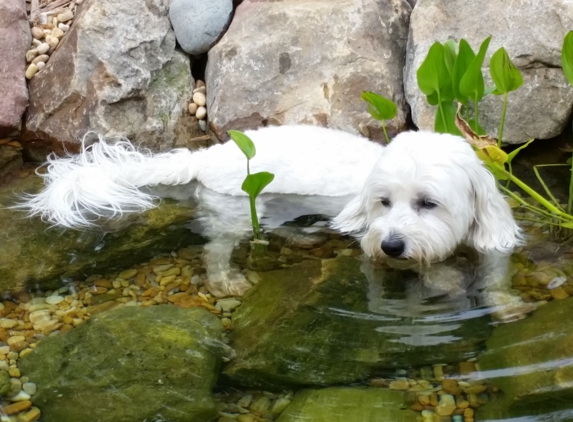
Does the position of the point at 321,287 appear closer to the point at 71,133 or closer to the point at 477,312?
the point at 477,312

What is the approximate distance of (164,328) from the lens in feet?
10.8

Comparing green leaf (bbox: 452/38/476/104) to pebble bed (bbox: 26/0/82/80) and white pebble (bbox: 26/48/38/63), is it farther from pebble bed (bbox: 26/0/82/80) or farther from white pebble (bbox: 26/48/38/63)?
white pebble (bbox: 26/48/38/63)

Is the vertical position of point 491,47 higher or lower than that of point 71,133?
higher

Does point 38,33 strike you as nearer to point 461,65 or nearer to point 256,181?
point 256,181

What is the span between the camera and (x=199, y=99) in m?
6.07

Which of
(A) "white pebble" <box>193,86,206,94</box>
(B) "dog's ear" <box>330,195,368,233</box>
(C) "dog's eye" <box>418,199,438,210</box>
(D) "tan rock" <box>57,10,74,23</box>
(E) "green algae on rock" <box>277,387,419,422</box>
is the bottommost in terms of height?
(E) "green algae on rock" <box>277,387,419,422</box>

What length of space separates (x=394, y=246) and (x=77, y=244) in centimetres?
188

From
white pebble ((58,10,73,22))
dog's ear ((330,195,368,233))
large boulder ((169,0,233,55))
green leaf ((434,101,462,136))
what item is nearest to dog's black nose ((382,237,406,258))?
dog's ear ((330,195,368,233))

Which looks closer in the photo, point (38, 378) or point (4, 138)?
point (38, 378)

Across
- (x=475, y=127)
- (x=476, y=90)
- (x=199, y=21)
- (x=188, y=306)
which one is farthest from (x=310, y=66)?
(x=188, y=306)

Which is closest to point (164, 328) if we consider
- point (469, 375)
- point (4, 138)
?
point (469, 375)

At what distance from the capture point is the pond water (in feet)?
9.43

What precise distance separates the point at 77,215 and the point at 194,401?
77.5 inches

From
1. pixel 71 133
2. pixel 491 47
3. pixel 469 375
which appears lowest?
pixel 469 375
